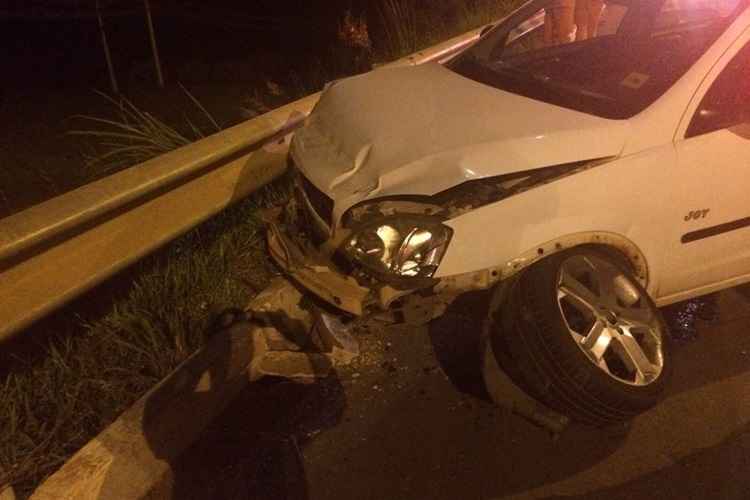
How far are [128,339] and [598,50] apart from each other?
116 inches

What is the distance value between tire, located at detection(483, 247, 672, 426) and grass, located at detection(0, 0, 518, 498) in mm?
1452

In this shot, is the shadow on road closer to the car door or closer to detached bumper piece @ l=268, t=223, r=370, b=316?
detached bumper piece @ l=268, t=223, r=370, b=316

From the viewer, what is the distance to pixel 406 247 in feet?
9.73

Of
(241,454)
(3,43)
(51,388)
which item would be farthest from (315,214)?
(3,43)

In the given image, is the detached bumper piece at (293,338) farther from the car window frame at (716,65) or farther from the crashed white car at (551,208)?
the car window frame at (716,65)

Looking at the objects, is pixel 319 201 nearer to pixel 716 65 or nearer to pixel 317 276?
pixel 317 276

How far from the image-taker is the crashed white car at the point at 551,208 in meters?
2.98

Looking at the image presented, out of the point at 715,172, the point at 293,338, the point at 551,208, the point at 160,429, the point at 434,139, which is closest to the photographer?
the point at 160,429

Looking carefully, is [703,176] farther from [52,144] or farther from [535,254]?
[52,144]

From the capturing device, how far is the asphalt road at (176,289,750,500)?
9.52ft

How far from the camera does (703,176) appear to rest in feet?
10.7

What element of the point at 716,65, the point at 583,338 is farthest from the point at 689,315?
the point at 716,65

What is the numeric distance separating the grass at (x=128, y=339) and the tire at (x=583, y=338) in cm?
145

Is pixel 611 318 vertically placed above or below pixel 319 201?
below
